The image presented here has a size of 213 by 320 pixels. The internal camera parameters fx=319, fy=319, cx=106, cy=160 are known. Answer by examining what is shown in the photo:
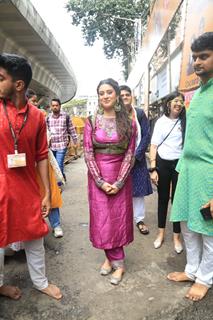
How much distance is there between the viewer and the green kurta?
86.2 inches

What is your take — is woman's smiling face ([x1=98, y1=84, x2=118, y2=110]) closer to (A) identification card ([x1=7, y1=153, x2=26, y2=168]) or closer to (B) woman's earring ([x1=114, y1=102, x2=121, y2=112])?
(B) woman's earring ([x1=114, y1=102, x2=121, y2=112])

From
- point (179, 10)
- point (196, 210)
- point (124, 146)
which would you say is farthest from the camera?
point (179, 10)

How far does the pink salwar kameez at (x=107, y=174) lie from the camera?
2590mm

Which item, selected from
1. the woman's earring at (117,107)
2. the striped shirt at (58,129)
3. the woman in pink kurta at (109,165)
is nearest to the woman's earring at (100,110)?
the woman in pink kurta at (109,165)

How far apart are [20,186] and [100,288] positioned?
3.64 ft

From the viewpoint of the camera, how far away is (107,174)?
2.61 m

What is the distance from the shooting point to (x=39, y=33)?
27.6 ft

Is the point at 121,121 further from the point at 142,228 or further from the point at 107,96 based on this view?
the point at 142,228

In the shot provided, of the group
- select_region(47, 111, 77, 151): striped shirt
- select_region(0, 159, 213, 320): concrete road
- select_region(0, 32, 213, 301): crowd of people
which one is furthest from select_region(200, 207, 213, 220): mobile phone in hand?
select_region(47, 111, 77, 151): striped shirt

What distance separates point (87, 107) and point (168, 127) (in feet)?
220

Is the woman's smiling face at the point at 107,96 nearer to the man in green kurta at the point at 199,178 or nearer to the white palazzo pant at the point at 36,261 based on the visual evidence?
the man in green kurta at the point at 199,178

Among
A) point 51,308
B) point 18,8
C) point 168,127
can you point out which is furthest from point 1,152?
point 18,8

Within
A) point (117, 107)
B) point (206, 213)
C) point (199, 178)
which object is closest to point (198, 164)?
point (199, 178)

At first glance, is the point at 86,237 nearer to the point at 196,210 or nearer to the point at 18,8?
the point at 196,210
